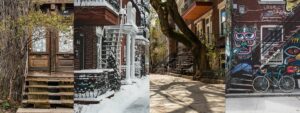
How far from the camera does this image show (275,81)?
2.91m

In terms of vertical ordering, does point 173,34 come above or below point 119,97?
above

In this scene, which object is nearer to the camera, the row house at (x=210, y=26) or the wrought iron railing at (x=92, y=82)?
the wrought iron railing at (x=92, y=82)

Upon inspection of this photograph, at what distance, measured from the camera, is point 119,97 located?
8.45 ft

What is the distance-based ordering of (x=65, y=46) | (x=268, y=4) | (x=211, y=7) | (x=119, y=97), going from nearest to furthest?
(x=119, y=97)
(x=268, y=4)
(x=211, y=7)
(x=65, y=46)

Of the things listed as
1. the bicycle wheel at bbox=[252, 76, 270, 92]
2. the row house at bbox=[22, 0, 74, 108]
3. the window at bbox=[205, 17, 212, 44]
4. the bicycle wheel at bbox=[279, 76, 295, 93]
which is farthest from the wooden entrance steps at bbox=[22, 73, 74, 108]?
the bicycle wheel at bbox=[279, 76, 295, 93]

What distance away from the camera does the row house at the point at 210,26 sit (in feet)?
9.66

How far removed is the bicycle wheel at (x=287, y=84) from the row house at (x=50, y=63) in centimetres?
149

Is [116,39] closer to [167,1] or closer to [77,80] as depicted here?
[77,80]

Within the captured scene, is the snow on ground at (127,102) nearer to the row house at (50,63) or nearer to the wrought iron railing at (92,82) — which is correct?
the wrought iron railing at (92,82)

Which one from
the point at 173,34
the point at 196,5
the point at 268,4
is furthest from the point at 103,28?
the point at 268,4

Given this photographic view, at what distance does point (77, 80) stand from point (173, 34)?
0.74m

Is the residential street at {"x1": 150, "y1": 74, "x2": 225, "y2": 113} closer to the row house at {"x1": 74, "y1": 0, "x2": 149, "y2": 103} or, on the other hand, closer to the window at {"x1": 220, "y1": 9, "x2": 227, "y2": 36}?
the window at {"x1": 220, "y1": 9, "x2": 227, "y2": 36}

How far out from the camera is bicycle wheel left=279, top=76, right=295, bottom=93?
290cm

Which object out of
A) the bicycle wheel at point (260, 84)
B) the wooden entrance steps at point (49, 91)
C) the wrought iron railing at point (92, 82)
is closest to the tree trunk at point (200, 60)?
the bicycle wheel at point (260, 84)
